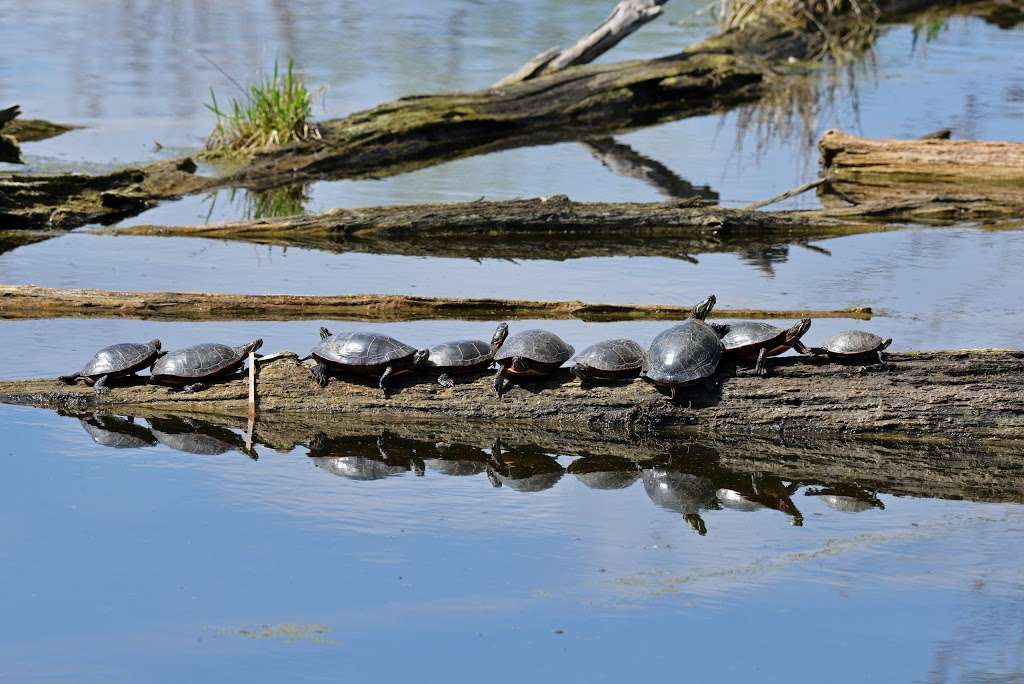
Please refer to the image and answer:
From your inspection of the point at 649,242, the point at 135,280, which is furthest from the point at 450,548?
the point at 649,242

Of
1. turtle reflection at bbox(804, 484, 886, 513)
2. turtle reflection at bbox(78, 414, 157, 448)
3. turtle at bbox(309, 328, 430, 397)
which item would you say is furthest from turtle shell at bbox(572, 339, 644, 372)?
turtle reflection at bbox(78, 414, 157, 448)

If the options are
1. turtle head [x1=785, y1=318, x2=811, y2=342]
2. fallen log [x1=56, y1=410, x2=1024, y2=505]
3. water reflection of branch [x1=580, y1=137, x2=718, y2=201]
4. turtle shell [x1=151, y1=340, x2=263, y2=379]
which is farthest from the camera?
water reflection of branch [x1=580, y1=137, x2=718, y2=201]

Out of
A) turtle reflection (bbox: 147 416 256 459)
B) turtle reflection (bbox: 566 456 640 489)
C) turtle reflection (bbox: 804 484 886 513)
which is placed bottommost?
turtle reflection (bbox: 804 484 886 513)

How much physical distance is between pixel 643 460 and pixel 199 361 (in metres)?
2.39

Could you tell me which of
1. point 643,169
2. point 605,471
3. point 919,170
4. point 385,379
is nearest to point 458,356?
point 385,379

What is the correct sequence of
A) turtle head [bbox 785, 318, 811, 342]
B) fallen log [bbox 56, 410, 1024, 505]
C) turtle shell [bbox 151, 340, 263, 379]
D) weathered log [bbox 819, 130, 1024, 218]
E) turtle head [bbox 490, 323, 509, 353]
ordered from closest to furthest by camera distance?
1. fallen log [bbox 56, 410, 1024, 505]
2. turtle head [bbox 785, 318, 811, 342]
3. turtle shell [bbox 151, 340, 263, 379]
4. turtle head [bbox 490, 323, 509, 353]
5. weathered log [bbox 819, 130, 1024, 218]

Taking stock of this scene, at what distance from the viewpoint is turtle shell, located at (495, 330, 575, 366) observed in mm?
6699

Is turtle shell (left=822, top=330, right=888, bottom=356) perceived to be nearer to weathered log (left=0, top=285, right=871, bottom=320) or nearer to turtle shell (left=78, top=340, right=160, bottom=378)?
weathered log (left=0, top=285, right=871, bottom=320)

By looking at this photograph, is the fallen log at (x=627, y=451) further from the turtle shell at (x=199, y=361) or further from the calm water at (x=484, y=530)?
the turtle shell at (x=199, y=361)

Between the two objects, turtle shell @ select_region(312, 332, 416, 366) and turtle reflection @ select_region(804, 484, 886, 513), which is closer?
turtle reflection @ select_region(804, 484, 886, 513)

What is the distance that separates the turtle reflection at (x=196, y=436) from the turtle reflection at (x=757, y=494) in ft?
7.71

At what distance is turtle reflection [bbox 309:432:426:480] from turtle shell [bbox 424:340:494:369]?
431mm

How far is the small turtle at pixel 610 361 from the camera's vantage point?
262 inches

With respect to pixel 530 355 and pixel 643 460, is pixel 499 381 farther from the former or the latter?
pixel 643 460
